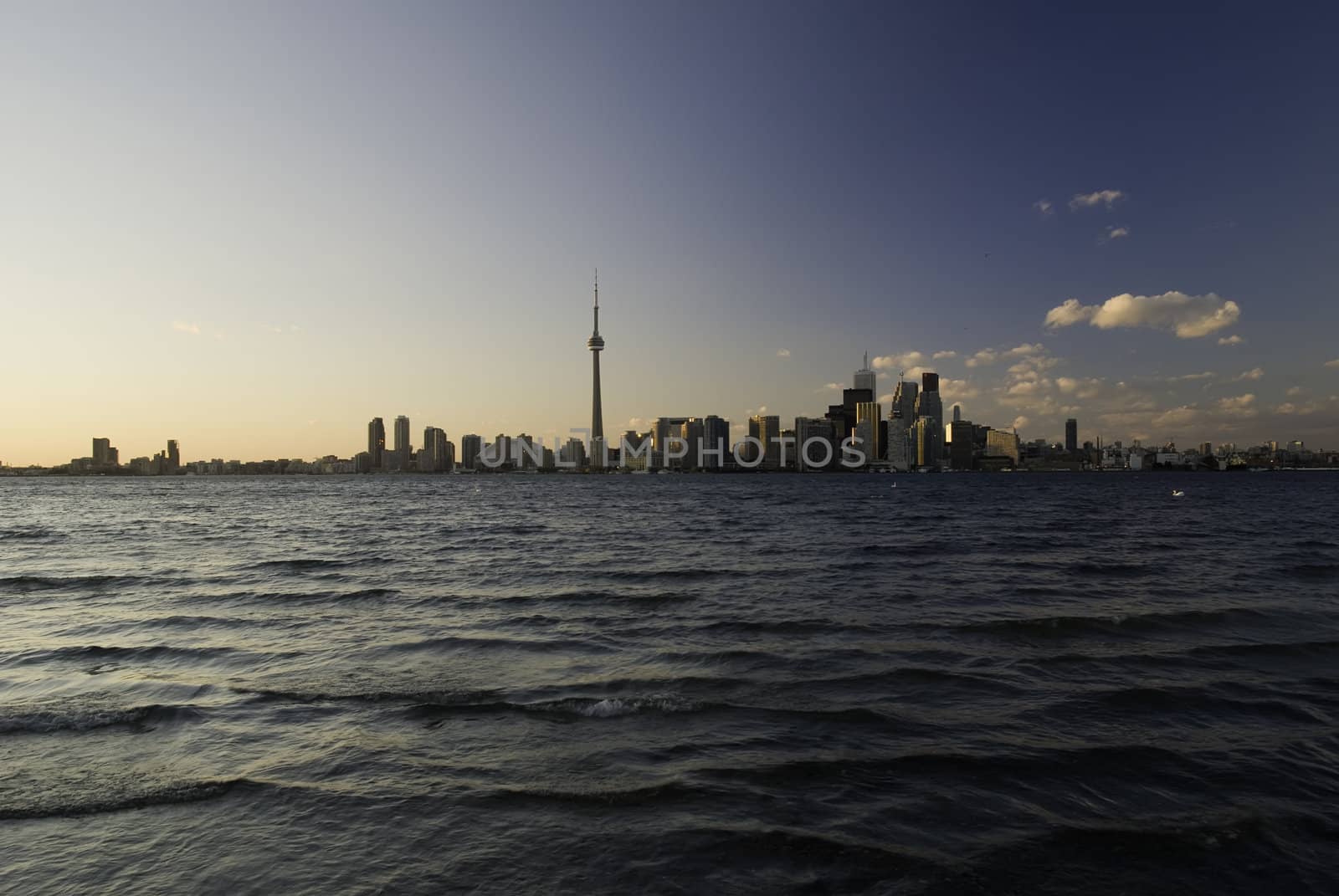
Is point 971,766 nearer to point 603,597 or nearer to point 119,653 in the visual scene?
point 603,597

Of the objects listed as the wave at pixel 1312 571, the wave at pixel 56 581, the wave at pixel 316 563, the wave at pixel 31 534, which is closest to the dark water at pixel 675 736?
the wave at pixel 1312 571

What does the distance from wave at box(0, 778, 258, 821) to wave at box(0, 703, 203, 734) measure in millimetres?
2906

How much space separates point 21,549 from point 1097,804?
180ft

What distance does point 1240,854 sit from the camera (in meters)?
7.40

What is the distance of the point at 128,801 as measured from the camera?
27.8ft

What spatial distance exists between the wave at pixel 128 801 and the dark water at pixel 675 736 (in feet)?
0.13

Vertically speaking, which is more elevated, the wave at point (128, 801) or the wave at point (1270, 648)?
the wave at point (128, 801)

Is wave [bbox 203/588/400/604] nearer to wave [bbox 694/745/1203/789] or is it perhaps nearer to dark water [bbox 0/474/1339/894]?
dark water [bbox 0/474/1339/894]

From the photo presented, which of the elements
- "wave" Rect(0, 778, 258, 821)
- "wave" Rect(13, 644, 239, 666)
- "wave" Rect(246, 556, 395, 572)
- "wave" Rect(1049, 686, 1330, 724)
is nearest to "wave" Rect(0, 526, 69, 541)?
"wave" Rect(246, 556, 395, 572)

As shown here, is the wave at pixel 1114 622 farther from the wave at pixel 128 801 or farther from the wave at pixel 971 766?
the wave at pixel 128 801

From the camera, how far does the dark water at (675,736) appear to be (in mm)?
7168

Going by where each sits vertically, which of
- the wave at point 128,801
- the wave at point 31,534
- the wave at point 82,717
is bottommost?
the wave at point 31,534

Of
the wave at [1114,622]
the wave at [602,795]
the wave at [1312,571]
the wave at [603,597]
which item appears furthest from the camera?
Result: the wave at [1312,571]

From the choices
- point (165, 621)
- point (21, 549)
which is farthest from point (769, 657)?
point (21, 549)
